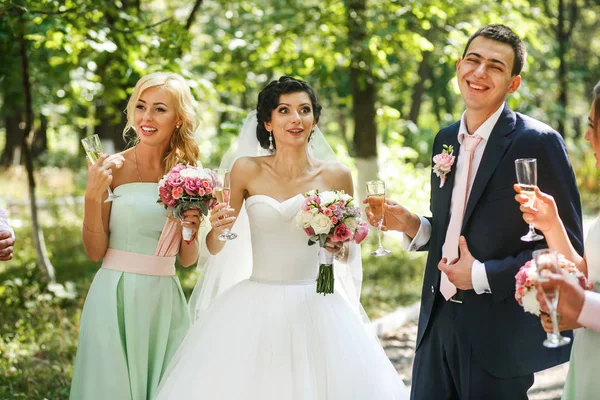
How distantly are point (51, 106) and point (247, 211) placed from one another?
59.1 ft

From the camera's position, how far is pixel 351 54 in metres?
9.92

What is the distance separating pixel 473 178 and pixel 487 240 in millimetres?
345

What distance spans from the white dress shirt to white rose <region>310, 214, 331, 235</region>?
0.52 m

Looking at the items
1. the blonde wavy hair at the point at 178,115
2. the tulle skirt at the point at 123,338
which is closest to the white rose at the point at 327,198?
the blonde wavy hair at the point at 178,115

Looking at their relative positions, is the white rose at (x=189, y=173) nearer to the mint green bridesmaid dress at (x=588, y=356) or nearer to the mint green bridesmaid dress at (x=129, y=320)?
the mint green bridesmaid dress at (x=129, y=320)

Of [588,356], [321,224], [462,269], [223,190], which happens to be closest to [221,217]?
[223,190]

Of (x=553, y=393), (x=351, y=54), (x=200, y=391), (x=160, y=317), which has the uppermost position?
(x=351, y=54)

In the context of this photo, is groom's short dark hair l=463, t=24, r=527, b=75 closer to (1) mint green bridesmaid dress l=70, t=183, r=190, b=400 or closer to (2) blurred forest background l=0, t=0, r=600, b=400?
(1) mint green bridesmaid dress l=70, t=183, r=190, b=400

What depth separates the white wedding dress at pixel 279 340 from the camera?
4.21 meters

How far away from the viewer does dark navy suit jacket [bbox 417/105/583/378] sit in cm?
345

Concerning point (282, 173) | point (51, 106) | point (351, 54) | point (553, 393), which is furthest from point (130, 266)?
point (51, 106)

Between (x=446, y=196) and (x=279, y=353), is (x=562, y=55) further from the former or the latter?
(x=279, y=353)

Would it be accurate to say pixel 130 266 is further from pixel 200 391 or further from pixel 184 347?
pixel 200 391

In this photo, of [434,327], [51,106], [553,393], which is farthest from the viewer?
[51,106]
